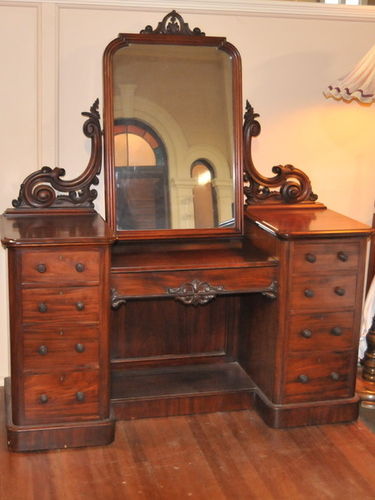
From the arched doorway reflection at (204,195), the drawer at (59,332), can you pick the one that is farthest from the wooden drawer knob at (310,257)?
the drawer at (59,332)

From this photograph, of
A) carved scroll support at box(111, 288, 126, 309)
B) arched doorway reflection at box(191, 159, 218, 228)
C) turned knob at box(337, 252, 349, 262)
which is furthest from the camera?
arched doorway reflection at box(191, 159, 218, 228)

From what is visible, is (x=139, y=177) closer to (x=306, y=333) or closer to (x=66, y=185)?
(x=66, y=185)

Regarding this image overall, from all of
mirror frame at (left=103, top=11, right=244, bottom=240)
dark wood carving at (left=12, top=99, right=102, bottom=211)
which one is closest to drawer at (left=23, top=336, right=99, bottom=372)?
mirror frame at (left=103, top=11, right=244, bottom=240)

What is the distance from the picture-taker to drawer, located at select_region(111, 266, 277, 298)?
2777mm

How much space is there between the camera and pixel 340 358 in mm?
3012

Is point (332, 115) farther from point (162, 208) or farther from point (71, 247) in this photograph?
point (71, 247)

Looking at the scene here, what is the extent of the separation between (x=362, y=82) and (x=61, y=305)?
1.56m

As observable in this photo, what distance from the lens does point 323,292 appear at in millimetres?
2928

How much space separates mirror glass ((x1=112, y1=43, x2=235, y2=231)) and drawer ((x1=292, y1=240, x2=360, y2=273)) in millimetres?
447

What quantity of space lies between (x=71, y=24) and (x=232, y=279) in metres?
1.31

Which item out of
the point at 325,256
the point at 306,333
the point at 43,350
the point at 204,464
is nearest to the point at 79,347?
the point at 43,350

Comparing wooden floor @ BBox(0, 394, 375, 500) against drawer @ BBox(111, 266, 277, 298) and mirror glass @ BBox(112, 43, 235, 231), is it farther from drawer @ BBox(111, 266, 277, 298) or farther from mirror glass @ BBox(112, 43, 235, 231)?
mirror glass @ BBox(112, 43, 235, 231)

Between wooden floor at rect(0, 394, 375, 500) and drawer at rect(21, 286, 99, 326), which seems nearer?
wooden floor at rect(0, 394, 375, 500)

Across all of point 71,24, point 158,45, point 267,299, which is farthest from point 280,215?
point 71,24
